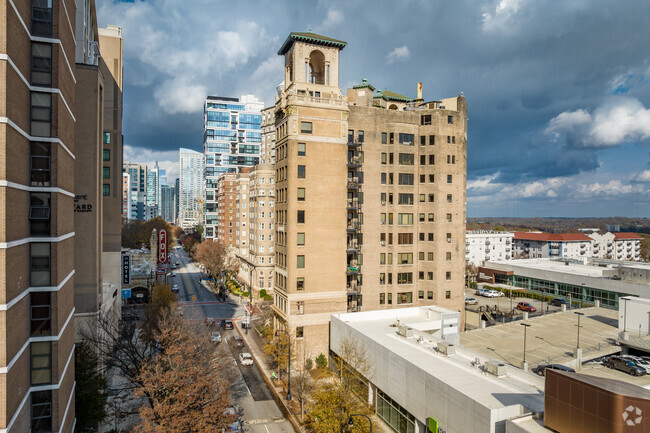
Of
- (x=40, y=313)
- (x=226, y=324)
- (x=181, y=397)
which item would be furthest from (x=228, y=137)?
(x=40, y=313)

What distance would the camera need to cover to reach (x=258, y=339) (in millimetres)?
58625

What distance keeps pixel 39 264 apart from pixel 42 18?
1216 cm

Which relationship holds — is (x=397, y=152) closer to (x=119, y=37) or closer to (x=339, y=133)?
(x=339, y=133)

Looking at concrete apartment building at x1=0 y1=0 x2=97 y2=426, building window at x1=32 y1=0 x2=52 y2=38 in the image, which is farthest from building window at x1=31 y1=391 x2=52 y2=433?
building window at x1=32 y1=0 x2=52 y2=38

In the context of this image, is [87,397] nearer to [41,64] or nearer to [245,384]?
[245,384]

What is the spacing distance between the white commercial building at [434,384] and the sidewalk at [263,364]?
757cm

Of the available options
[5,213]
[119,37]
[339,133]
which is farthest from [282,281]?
[119,37]

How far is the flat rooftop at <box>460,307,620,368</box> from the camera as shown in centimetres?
4491

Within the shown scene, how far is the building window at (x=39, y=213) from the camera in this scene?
19062mm

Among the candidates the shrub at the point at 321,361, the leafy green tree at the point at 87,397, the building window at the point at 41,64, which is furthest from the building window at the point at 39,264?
the shrub at the point at 321,361

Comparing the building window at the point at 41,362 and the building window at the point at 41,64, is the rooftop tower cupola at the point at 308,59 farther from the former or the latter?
the building window at the point at 41,362

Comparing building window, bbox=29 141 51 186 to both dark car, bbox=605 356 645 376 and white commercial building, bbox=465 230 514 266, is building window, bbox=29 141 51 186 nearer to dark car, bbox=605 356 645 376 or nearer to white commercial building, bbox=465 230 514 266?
dark car, bbox=605 356 645 376

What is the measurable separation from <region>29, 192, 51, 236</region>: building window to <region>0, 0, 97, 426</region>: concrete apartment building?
4 cm

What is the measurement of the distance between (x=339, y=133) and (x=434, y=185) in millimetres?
15309
